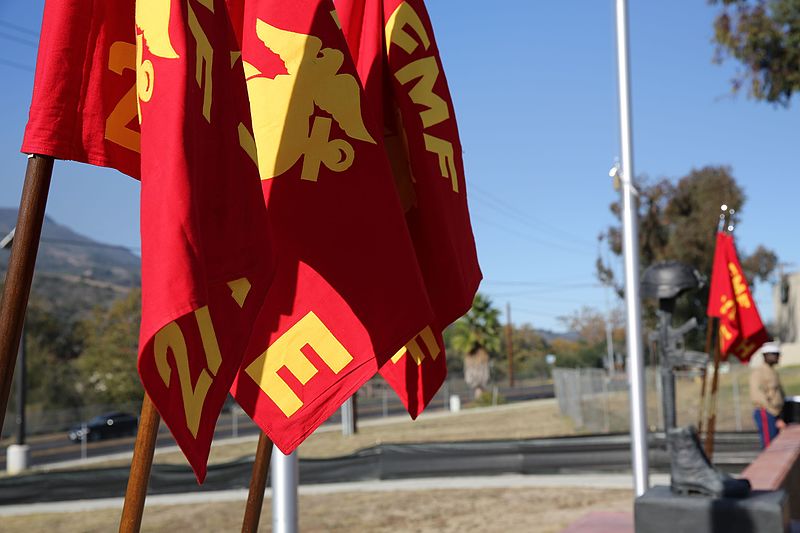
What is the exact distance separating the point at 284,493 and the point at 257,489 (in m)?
0.97

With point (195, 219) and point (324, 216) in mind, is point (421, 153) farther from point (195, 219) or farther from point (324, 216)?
point (195, 219)

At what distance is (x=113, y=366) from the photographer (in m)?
56.0

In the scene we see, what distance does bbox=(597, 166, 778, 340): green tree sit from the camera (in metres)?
47.5

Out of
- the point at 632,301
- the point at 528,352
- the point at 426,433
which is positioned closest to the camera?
the point at 632,301

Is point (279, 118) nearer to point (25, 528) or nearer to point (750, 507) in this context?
point (750, 507)

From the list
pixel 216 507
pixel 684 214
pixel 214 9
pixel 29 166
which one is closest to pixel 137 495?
pixel 29 166

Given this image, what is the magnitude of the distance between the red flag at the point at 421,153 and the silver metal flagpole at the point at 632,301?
5978 mm

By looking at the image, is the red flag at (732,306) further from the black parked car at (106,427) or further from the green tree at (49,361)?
the green tree at (49,361)

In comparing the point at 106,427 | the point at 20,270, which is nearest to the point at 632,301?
the point at 20,270

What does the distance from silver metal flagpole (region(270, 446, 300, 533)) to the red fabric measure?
1848 mm

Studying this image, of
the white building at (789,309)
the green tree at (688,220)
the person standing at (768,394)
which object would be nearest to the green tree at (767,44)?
the person standing at (768,394)

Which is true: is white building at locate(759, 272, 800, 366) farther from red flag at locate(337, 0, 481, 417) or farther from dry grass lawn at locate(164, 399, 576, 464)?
red flag at locate(337, 0, 481, 417)

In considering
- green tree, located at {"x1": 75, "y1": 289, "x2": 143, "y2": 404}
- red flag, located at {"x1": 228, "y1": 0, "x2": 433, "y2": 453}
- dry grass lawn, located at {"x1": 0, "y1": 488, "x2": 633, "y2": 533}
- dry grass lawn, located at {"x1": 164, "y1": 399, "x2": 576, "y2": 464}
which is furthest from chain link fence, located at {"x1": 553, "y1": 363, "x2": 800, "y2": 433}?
green tree, located at {"x1": 75, "y1": 289, "x2": 143, "y2": 404}

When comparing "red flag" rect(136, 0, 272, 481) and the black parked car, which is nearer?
"red flag" rect(136, 0, 272, 481)
